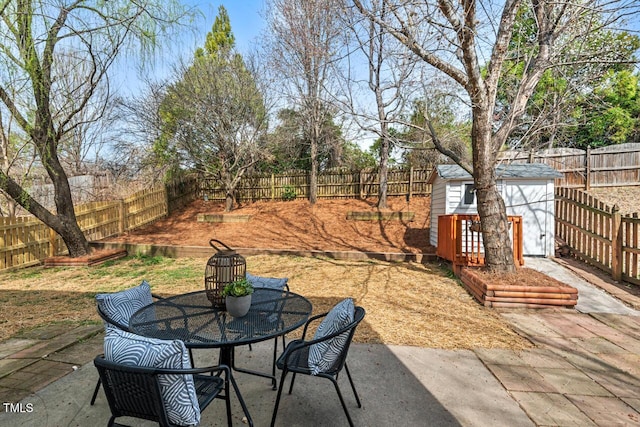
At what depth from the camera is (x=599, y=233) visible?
20.7 feet

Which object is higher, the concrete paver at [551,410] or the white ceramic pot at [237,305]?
the white ceramic pot at [237,305]

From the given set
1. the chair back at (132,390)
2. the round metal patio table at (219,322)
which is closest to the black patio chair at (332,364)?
the round metal patio table at (219,322)

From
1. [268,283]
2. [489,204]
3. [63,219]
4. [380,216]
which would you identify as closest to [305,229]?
[380,216]

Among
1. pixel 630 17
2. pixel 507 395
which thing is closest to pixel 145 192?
pixel 507 395

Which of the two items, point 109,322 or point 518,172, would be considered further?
point 518,172

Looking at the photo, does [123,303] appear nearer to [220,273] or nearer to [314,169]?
[220,273]

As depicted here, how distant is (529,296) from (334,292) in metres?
2.72

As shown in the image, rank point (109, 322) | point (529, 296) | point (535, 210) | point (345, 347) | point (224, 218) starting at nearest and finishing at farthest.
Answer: point (345, 347) < point (109, 322) < point (529, 296) < point (535, 210) < point (224, 218)

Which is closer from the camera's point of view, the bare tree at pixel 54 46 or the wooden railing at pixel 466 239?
the bare tree at pixel 54 46

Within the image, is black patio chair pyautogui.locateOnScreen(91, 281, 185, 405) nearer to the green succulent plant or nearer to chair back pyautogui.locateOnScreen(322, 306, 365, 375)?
the green succulent plant

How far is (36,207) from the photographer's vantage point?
6.69 metres

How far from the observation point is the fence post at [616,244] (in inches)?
213

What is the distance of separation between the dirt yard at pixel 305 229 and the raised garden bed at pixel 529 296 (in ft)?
10.9

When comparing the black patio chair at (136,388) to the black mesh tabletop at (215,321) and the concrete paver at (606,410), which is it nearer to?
the black mesh tabletop at (215,321)
